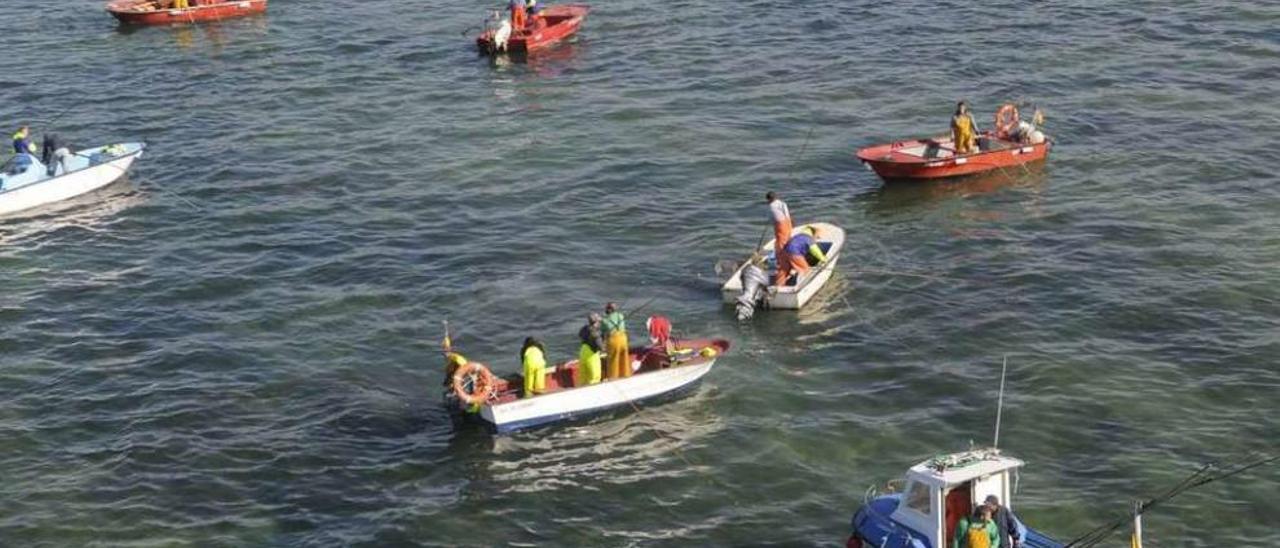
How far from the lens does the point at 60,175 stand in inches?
1720

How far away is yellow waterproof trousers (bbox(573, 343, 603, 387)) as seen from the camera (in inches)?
1212

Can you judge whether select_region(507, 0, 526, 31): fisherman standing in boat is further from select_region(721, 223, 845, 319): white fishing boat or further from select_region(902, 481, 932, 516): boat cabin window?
select_region(902, 481, 932, 516): boat cabin window

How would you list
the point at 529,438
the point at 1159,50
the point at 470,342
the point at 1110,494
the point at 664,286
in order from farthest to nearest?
the point at 1159,50 < the point at 664,286 < the point at 470,342 < the point at 529,438 < the point at 1110,494

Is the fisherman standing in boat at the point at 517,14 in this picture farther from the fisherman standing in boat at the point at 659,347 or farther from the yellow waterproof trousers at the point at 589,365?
the yellow waterproof trousers at the point at 589,365

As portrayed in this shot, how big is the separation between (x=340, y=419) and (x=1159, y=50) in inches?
1321

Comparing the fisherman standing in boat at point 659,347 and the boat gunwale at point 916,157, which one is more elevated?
the boat gunwale at point 916,157

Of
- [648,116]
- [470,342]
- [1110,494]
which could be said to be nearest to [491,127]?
[648,116]

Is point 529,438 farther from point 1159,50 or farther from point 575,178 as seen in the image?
point 1159,50

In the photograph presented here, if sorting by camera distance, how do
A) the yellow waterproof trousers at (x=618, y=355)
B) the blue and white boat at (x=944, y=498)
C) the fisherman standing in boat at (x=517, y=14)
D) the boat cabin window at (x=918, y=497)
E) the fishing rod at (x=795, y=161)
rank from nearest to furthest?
the blue and white boat at (x=944, y=498) < the boat cabin window at (x=918, y=497) < the yellow waterproof trousers at (x=618, y=355) < the fishing rod at (x=795, y=161) < the fisherman standing in boat at (x=517, y=14)

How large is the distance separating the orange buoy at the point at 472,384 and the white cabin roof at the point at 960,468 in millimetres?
8986

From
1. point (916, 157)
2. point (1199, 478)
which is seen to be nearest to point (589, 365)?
point (1199, 478)

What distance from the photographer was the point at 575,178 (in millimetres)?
44719

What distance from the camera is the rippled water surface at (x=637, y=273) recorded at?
93.6 feet

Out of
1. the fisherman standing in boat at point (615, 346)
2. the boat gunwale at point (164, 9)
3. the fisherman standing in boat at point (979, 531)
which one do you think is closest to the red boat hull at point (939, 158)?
the fisherman standing in boat at point (615, 346)
